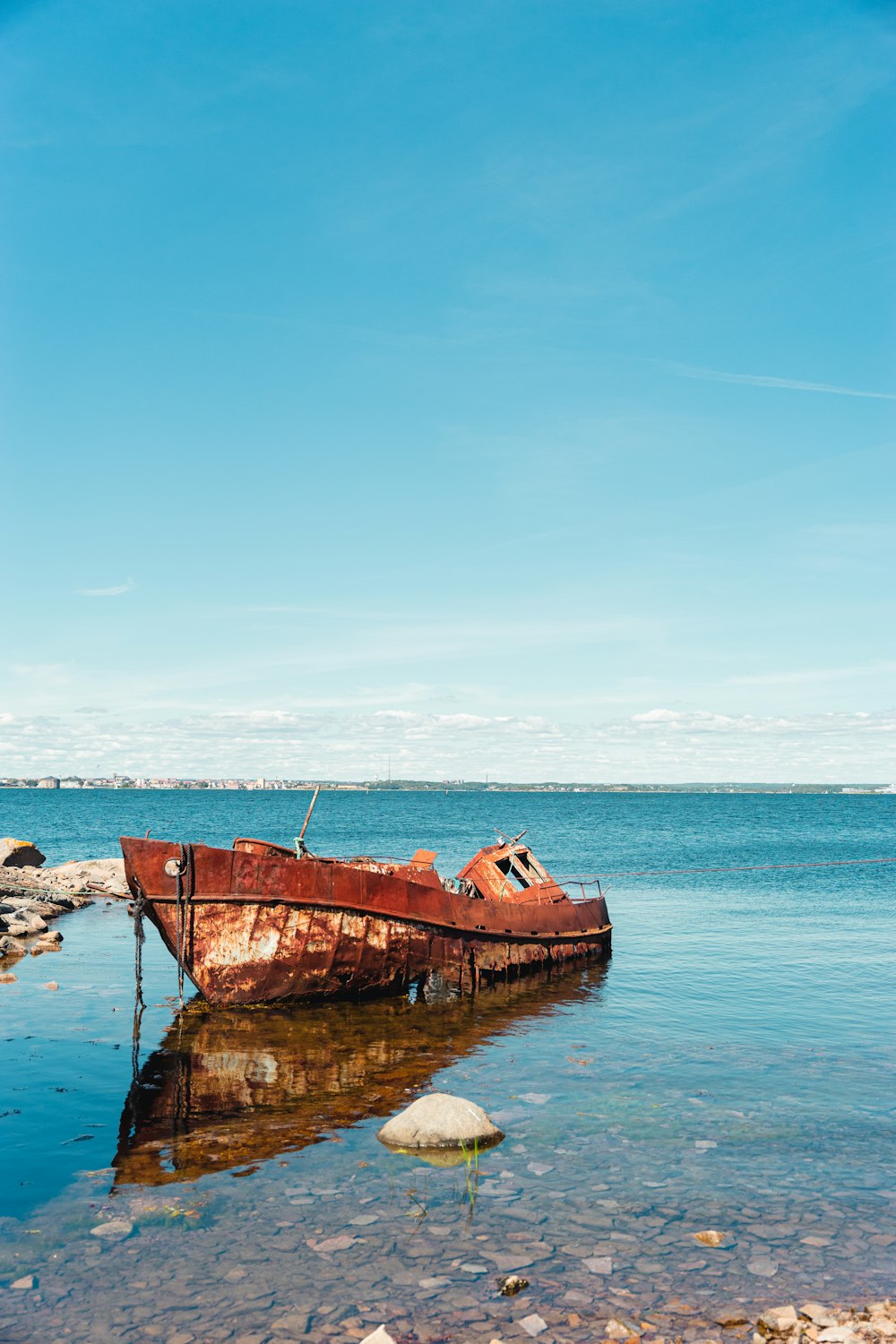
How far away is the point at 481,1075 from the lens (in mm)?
15492

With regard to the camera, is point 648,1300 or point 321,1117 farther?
point 321,1117

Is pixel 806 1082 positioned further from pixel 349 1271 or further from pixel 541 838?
pixel 541 838

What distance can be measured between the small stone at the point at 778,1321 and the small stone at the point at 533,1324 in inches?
70.0

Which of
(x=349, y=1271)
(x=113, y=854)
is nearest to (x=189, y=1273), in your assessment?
(x=349, y=1271)

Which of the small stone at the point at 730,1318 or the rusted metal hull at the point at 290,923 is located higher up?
the rusted metal hull at the point at 290,923

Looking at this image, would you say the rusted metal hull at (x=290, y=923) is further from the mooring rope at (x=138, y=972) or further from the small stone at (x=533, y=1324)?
the small stone at (x=533, y=1324)

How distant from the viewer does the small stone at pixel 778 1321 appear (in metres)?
7.73

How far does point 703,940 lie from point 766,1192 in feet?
70.5

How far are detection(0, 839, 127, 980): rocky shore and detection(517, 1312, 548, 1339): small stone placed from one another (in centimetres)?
1355

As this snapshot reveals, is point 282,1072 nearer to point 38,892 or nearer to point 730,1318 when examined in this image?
point 730,1318

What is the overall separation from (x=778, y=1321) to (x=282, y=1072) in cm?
939

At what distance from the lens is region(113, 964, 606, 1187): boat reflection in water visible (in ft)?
39.1

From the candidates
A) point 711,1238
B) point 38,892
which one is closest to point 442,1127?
point 711,1238

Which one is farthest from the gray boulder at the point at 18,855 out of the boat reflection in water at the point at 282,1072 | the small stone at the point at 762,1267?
the small stone at the point at 762,1267
